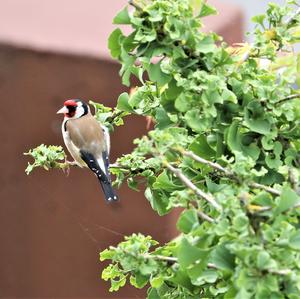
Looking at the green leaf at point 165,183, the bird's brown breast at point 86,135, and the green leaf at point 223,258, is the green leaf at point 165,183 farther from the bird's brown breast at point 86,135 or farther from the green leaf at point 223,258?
the bird's brown breast at point 86,135

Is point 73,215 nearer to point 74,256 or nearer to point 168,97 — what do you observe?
point 74,256

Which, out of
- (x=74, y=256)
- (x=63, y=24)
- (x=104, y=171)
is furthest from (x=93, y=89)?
(x=104, y=171)

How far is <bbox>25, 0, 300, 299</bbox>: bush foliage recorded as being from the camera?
179 cm

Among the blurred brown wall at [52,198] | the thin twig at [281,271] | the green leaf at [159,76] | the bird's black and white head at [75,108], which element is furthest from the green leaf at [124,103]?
the blurred brown wall at [52,198]

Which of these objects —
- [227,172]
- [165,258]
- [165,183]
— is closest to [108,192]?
[165,183]

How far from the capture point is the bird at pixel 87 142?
2966 mm

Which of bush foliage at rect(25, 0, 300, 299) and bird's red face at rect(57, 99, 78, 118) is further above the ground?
bush foliage at rect(25, 0, 300, 299)

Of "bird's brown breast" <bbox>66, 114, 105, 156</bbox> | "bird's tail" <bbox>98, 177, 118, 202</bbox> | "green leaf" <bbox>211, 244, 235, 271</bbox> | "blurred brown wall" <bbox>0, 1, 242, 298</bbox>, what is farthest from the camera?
"blurred brown wall" <bbox>0, 1, 242, 298</bbox>

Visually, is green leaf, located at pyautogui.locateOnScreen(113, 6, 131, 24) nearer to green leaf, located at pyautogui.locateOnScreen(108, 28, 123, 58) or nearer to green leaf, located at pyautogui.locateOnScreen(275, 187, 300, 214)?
green leaf, located at pyautogui.locateOnScreen(108, 28, 123, 58)

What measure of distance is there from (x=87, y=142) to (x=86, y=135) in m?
0.03

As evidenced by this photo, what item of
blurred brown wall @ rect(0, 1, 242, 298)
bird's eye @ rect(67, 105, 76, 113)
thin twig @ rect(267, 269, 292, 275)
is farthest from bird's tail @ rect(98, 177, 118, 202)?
blurred brown wall @ rect(0, 1, 242, 298)

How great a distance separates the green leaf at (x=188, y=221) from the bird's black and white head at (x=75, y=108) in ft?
5.07

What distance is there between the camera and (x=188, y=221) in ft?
6.19

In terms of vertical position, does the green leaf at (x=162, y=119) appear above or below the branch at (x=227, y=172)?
below
